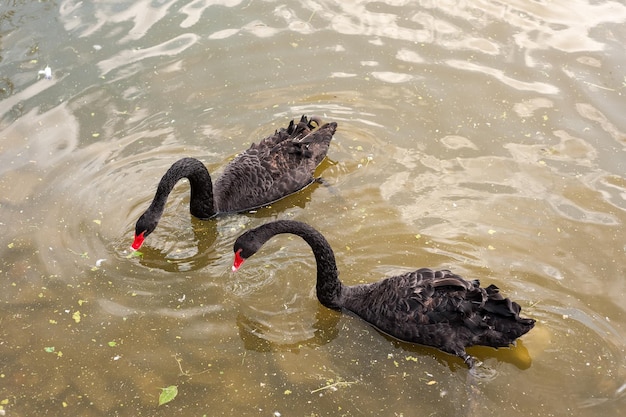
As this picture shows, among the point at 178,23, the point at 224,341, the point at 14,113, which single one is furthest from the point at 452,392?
the point at 178,23

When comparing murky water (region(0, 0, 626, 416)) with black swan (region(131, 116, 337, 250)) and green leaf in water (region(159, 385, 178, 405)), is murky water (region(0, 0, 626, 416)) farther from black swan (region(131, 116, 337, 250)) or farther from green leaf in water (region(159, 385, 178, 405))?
black swan (region(131, 116, 337, 250))

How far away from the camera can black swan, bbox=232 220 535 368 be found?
4.74 metres

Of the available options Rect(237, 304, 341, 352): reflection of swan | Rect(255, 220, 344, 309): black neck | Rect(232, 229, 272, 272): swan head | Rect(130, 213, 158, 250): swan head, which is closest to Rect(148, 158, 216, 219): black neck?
Rect(130, 213, 158, 250): swan head

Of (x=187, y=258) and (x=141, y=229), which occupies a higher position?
(x=141, y=229)

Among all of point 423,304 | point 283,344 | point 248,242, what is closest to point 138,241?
point 248,242

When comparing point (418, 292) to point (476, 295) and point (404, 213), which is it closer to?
point (476, 295)

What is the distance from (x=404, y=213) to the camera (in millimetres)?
6172

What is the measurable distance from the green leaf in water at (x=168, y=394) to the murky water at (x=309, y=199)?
0.05 metres

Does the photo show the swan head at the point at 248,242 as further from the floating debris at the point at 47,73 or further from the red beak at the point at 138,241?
the floating debris at the point at 47,73

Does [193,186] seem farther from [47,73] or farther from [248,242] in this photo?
[47,73]

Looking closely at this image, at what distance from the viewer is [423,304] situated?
4883mm

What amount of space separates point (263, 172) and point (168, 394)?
2288 mm

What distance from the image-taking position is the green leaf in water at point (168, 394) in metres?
4.69

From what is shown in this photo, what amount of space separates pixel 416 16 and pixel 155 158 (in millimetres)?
3901
